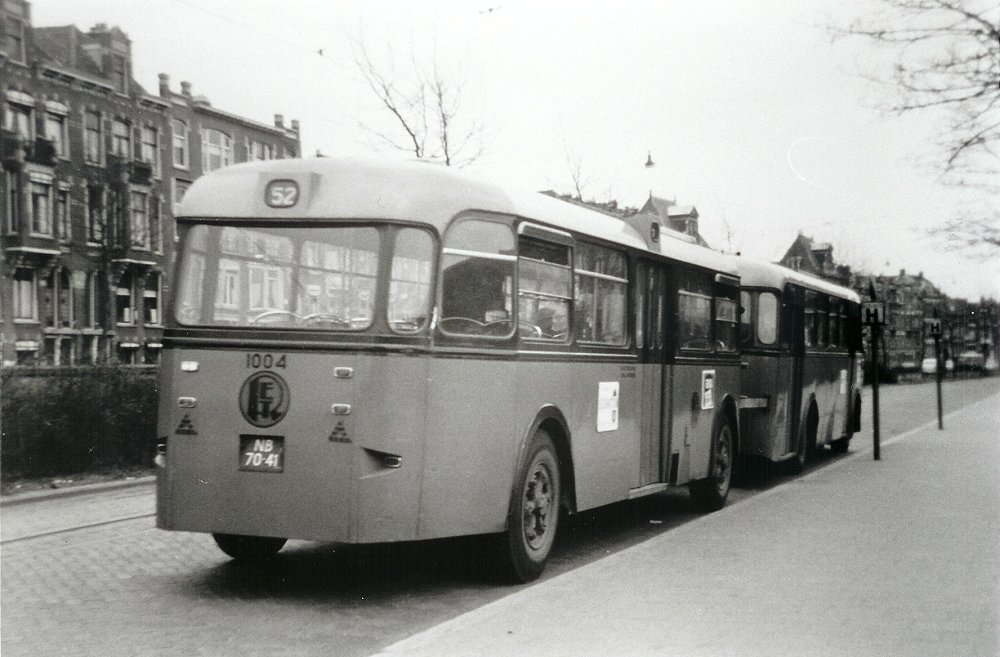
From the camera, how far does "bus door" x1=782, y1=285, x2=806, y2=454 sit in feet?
52.5

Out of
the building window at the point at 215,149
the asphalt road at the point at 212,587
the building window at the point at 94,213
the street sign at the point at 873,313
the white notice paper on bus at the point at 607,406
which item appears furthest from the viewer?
the building window at the point at 215,149

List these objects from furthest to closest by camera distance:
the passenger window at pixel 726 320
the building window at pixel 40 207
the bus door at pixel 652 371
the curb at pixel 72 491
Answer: the building window at pixel 40 207
the passenger window at pixel 726 320
the curb at pixel 72 491
the bus door at pixel 652 371

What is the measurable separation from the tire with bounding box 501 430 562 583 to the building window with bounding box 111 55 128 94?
2095 cm

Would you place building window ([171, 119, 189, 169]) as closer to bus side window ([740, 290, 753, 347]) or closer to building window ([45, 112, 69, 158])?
building window ([45, 112, 69, 158])

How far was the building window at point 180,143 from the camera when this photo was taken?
135 feet

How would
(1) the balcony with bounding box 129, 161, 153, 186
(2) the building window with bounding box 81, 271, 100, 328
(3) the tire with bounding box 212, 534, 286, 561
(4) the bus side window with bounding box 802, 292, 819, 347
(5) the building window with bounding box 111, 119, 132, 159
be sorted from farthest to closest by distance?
(2) the building window with bounding box 81, 271, 100, 328, (5) the building window with bounding box 111, 119, 132, 159, (1) the balcony with bounding box 129, 161, 153, 186, (4) the bus side window with bounding box 802, 292, 819, 347, (3) the tire with bounding box 212, 534, 286, 561

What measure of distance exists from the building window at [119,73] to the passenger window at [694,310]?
18336 mm

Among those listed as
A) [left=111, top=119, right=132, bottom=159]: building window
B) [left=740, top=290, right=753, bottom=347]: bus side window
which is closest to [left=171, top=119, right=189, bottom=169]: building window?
[left=111, top=119, right=132, bottom=159]: building window

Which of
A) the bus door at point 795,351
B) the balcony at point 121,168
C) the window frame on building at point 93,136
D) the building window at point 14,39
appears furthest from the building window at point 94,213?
the bus door at point 795,351

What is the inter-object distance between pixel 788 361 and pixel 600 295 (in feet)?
23.2

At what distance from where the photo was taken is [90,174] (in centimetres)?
2848

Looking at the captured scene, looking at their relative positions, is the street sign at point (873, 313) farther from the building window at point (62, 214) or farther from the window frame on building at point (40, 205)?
the window frame on building at point (40, 205)

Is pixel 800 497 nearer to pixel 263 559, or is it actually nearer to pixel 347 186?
pixel 263 559

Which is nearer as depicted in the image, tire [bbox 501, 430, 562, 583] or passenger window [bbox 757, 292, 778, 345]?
tire [bbox 501, 430, 562, 583]
